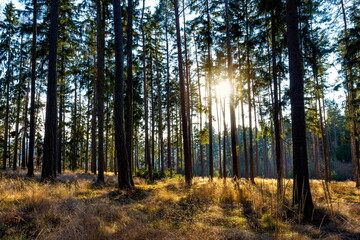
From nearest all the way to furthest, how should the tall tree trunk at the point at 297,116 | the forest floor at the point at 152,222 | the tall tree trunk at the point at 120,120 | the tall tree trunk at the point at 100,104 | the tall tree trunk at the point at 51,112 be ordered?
1. the forest floor at the point at 152,222
2. the tall tree trunk at the point at 297,116
3. the tall tree trunk at the point at 120,120
4. the tall tree trunk at the point at 51,112
5. the tall tree trunk at the point at 100,104

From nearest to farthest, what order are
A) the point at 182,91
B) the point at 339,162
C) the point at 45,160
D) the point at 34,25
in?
the point at 45,160, the point at 182,91, the point at 34,25, the point at 339,162

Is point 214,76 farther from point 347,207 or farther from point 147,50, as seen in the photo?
point 347,207

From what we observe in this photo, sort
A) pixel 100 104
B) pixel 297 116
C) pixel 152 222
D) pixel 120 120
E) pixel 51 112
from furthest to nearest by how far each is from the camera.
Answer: pixel 100 104, pixel 51 112, pixel 120 120, pixel 297 116, pixel 152 222

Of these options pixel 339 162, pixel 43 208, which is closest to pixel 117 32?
pixel 43 208

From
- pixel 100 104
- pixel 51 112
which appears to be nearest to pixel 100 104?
pixel 100 104

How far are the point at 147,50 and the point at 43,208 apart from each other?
1453 cm

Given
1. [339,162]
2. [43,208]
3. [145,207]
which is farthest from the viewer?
[339,162]

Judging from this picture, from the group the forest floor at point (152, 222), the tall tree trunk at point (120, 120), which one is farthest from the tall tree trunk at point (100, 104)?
the forest floor at point (152, 222)

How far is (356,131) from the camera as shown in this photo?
13.3 m

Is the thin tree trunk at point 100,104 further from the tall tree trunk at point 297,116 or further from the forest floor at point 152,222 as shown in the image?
the tall tree trunk at point 297,116

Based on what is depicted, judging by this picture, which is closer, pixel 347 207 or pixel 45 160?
pixel 347 207

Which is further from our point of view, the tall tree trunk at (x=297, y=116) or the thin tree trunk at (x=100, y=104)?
the thin tree trunk at (x=100, y=104)

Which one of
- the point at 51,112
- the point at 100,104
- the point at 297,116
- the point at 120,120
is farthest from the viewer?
the point at 100,104

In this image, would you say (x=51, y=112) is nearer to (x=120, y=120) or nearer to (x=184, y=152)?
(x=120, y=120)
